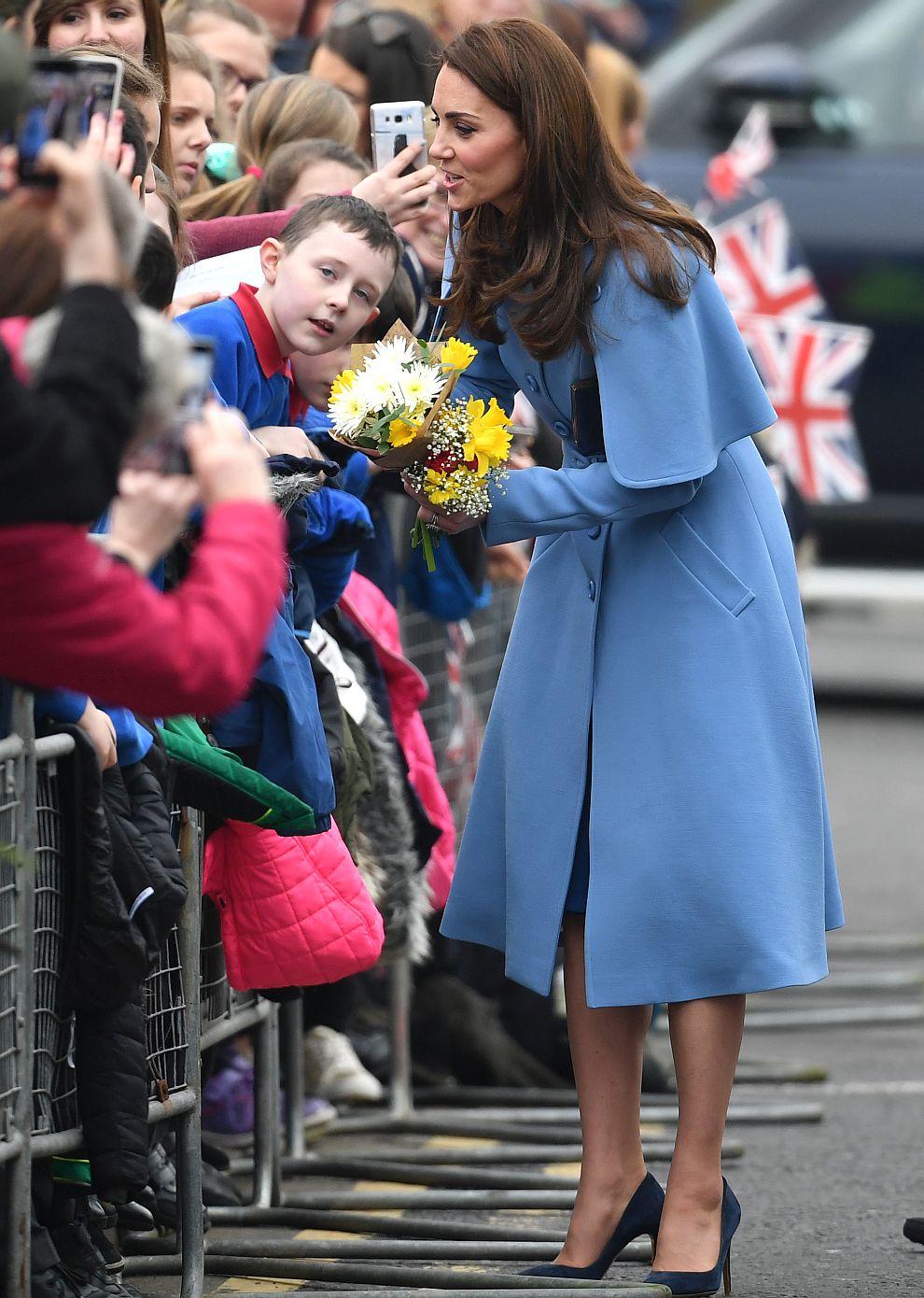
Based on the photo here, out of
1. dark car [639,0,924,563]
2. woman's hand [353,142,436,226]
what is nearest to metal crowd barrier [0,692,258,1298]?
woman's hand [353,142,436,226]

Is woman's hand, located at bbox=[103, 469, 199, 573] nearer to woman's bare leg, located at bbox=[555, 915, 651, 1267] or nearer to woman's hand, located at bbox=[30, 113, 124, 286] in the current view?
woman's hand, located at bbox=[30, 113, 124, 286]

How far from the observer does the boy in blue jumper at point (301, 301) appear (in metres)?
3.90

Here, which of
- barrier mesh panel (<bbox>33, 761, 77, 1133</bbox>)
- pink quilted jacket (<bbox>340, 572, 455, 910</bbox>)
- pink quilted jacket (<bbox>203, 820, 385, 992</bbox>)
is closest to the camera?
barrier mesh panel (<bbox>33, 761, 77, 1133</bbox>)

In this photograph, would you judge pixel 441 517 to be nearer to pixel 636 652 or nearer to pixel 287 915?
pixel 636 652

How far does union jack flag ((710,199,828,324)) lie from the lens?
32.0 feet

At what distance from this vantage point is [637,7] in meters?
14.1

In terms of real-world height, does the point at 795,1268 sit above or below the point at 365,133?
below

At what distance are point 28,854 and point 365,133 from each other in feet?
9.19

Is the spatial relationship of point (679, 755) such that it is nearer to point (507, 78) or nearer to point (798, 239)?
point (507, 78)

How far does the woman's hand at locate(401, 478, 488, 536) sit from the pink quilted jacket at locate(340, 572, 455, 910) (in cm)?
89

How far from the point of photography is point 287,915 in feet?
13.1

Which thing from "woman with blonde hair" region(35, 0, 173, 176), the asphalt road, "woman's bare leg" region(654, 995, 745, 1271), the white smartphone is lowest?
the asphalt road

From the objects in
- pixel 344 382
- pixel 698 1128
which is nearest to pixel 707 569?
pixel 344 382

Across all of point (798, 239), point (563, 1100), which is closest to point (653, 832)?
point (563, 1100)
